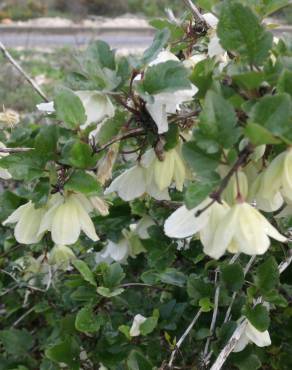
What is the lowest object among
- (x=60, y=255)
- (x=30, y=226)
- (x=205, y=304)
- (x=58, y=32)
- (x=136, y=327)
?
(x=58, y=32)

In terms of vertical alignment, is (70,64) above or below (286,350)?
below

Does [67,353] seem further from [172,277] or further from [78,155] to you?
[78,155]

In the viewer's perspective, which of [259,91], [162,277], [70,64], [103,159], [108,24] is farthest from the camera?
[108,24]

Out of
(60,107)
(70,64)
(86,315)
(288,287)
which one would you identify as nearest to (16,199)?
(86,315)

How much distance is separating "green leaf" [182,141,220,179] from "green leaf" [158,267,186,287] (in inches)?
23.1

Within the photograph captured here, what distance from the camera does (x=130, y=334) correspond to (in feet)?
4.22

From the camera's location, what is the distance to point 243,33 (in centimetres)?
85

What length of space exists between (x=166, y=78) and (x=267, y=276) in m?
0.47

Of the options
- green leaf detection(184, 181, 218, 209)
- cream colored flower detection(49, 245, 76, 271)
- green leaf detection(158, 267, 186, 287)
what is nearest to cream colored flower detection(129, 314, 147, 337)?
green leaf detection(158, 267, 186, 287)

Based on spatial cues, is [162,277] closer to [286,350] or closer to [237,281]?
[237,281]

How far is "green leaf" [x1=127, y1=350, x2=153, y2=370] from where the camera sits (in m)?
1.17

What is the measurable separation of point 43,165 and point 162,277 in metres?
0.52

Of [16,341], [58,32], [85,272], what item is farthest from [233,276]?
[58,32]

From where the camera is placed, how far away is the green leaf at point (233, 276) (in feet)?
3.90
